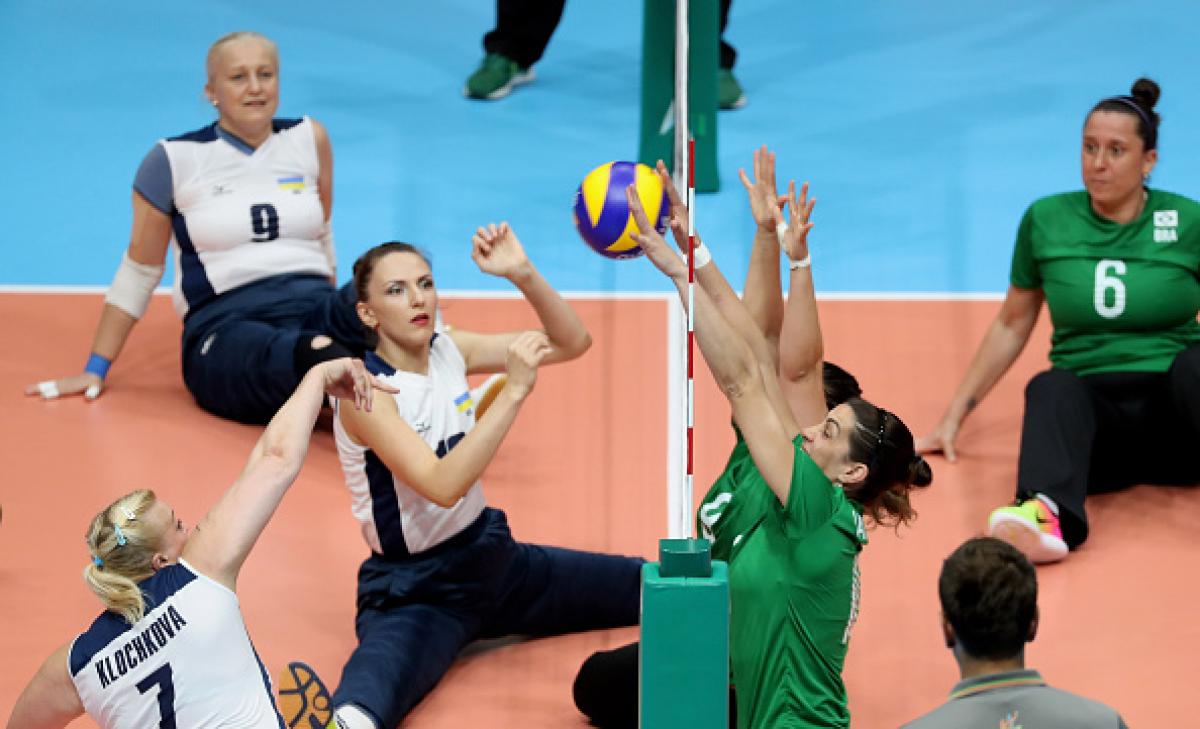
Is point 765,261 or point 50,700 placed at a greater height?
point 765,261

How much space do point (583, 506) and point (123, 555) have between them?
2499 millimetres

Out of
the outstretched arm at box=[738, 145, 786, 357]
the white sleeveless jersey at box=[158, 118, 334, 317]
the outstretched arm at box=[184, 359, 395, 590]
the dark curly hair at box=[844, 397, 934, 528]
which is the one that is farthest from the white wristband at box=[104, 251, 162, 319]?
the dark curly hair at box=[844, 397, 934, 528]

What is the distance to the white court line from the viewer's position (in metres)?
7.82

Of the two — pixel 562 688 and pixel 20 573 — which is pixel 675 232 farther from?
pixel 20 573

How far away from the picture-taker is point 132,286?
A: 702cm

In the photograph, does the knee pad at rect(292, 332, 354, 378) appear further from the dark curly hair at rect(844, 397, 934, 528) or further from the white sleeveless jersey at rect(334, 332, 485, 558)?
the dark curly hair at rect(844, 397, 934, 528)

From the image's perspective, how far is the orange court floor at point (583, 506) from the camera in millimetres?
5250

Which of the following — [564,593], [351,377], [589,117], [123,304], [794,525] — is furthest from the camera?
[589,117]

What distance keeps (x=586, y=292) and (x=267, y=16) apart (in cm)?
401

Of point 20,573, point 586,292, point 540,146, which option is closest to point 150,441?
point 20,573

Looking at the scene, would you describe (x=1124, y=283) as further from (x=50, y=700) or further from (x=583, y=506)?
(x=50, y=700)

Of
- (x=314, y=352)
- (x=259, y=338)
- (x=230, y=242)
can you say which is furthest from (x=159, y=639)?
(x=230, y=242)

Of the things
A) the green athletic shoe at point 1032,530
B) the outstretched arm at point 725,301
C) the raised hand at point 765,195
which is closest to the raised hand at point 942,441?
the green athletic shoe at point 1032,530

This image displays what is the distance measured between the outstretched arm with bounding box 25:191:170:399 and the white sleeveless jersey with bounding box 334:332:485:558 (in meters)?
2.08
